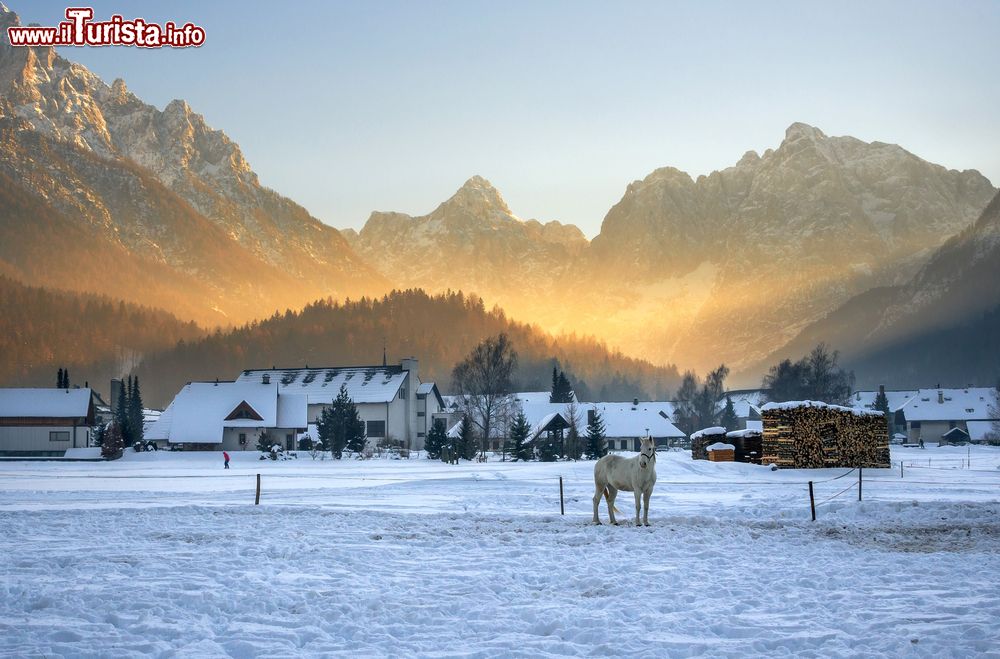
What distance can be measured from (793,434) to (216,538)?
36044 millimetres

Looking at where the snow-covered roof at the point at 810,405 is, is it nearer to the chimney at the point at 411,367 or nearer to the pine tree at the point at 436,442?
the pine tree at the point at 436,442

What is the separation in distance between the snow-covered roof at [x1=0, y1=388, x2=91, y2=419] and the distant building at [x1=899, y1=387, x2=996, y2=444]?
9841cm

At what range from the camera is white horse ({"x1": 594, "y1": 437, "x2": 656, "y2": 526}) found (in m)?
22.8

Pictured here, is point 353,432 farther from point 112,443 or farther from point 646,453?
point 646,453

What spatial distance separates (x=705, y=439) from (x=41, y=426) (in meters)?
57.3

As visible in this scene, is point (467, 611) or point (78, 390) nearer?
point (467, 611)

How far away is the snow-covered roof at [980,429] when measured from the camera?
12222 centimetres

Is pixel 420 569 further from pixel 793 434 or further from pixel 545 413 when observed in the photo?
pixel 545 413

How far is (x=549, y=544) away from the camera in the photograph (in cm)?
1992

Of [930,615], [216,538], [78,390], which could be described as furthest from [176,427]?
[930,615]

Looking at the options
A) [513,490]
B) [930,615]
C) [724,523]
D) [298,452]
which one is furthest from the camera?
[298,452]

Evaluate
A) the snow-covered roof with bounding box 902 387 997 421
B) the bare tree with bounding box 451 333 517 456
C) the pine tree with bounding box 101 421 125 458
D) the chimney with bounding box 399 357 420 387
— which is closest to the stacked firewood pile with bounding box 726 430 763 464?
the bare tree with bounding box 451 333 517 456

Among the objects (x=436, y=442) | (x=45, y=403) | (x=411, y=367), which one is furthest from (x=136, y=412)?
(x=436, y=442)

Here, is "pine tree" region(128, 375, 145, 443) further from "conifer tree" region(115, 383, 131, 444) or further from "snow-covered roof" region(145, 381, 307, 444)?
"snow-covered roof" region(145, 381, 307, 444)
